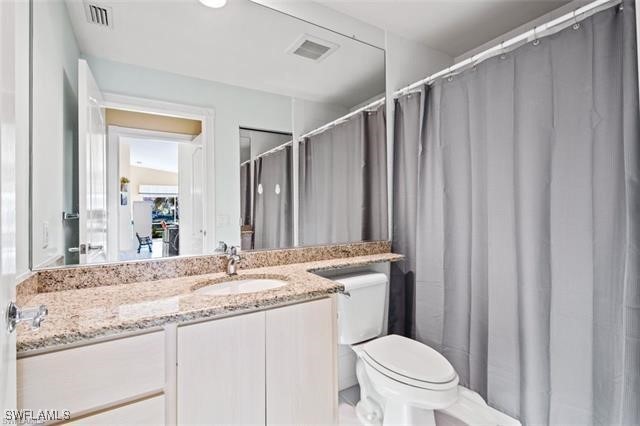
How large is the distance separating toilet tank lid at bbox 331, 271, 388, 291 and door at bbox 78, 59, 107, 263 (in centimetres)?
119

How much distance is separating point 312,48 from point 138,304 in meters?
1.73

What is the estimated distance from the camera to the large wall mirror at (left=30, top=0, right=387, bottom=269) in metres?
1.24

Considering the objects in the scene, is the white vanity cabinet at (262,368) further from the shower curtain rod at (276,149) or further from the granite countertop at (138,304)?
the shower curtain rod at (276,149)

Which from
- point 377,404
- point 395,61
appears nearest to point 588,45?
point 395,61

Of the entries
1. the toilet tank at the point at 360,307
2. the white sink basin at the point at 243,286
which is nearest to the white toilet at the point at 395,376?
the toilet tank at the point at 360,307

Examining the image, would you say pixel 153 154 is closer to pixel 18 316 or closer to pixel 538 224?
pixel 18 316

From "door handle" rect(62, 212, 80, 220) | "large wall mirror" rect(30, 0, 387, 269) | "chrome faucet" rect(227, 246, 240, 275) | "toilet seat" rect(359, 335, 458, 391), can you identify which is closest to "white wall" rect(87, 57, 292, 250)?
"large wall mirror" rect(30, 0, 387, 269)

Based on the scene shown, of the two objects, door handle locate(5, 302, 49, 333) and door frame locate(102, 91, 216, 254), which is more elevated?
door frame locate(102, 91, 216, 254)

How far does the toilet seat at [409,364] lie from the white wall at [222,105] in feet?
3.08

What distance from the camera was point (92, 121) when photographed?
50.1 inches

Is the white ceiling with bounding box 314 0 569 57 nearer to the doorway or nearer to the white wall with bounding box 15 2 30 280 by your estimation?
the doorway

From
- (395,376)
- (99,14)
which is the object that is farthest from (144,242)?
(395,376)

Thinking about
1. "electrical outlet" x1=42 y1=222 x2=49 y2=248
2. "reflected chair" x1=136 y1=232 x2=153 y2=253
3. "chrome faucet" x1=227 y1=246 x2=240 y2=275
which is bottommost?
"chrome faucet" x1=227 y1=246 x2=240 y2=275

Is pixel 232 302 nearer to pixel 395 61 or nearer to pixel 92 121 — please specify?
pixel 92 121
